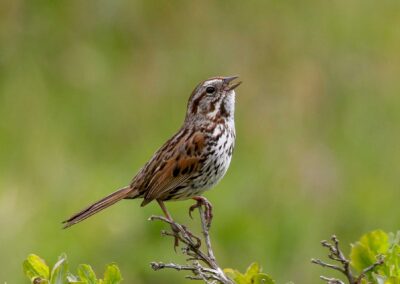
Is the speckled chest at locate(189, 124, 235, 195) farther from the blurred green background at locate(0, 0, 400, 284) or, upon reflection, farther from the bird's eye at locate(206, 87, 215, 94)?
the blurred green background at locate(0, 0, 400, 284)

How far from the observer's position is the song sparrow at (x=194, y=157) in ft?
15.7

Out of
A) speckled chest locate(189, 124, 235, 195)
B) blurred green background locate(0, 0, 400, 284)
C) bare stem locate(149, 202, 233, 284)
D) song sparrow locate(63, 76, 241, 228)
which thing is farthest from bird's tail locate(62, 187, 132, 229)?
blurred green background locate(0, 0, 400, 284)

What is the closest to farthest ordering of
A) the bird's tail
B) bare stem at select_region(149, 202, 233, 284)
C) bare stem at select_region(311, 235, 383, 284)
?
bare stem at select_region(311, 235, 383, 284)
bare stem at select_region(149, 202, 233, 284)
the bird's tail

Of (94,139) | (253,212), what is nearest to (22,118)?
(94,139)

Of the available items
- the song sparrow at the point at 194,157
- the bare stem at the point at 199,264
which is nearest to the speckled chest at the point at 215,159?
the song sparrow at the point at 194,157

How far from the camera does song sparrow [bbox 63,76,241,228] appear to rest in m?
4.79

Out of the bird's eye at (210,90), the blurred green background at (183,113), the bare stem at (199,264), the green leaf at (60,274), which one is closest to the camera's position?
the green leaf at (60,274)

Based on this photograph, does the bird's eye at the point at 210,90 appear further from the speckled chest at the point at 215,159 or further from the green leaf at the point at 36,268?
the green leaf at the point at 36,268

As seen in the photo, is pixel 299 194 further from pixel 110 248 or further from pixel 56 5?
pixel 56 5

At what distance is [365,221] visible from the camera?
6.89 metres

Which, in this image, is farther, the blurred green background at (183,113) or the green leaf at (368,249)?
the blurred green background at (183,113)

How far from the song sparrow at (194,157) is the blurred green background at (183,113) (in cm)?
156

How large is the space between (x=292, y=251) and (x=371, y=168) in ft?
2.90

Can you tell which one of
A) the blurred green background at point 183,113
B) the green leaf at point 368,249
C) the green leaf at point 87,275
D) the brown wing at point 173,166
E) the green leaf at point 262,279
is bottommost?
the green leaf at point 87,275
